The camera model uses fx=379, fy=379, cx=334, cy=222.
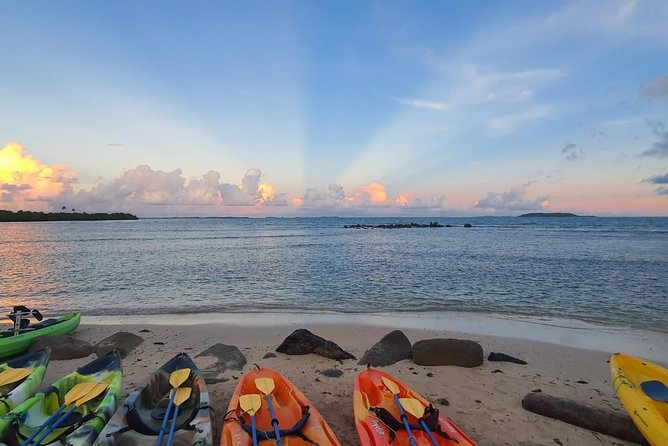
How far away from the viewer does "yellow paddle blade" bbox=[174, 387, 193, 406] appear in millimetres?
5324

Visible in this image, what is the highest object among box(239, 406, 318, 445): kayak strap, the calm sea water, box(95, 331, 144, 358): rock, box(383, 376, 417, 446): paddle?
box(383, 376, 417, 446): paddle

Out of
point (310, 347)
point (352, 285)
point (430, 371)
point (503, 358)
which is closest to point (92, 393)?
point (310, 347)

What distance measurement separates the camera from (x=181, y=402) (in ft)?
17.4

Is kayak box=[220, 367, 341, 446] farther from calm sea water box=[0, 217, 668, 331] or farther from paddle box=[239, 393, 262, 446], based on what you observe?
calm sea water box=[0, 217, 668, 331]

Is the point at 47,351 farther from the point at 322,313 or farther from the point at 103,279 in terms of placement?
the point at 103,279

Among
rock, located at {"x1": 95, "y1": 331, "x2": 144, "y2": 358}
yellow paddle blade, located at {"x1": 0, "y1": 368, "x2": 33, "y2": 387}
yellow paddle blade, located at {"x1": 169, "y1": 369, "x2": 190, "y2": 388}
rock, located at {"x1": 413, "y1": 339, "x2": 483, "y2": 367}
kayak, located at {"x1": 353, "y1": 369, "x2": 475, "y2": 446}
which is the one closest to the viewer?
kayak, located at {"x1": 353, "y1": 369, "x2": 475, "y2": 446}

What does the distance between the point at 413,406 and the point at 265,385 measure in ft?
7.10

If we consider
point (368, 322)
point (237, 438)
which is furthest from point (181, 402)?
point (368, 322)

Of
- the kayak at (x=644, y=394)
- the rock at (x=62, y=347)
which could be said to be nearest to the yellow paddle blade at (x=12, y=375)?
the rock at (x=62, y=347)

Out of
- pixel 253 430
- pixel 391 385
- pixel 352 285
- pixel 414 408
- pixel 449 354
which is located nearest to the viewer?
pixel 253 430

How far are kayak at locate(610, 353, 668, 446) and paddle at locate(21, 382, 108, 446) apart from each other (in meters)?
7.07

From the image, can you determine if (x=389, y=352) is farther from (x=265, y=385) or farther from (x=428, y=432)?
(x=428, y=432)

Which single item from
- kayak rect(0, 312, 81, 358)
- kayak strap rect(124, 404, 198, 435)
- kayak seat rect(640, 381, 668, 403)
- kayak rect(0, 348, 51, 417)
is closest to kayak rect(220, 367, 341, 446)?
kayak strap rect(124, 404, 198, 435)

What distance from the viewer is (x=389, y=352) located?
314 inches
